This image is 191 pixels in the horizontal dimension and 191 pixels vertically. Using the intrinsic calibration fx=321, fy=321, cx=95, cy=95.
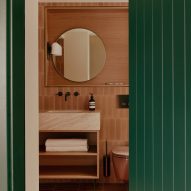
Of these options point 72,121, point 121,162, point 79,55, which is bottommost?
point 121,162

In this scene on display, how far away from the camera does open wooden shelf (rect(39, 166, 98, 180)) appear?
358 cm

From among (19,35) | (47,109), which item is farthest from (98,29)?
(19,35)

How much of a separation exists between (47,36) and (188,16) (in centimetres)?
328

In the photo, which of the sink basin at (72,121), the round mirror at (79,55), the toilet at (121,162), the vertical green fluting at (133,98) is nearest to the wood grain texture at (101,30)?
the round mirror at (79,55)

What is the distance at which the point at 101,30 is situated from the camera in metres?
4.03

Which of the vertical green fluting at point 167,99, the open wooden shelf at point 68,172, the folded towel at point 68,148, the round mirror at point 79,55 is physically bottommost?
the open wooden shelf at point 68,172

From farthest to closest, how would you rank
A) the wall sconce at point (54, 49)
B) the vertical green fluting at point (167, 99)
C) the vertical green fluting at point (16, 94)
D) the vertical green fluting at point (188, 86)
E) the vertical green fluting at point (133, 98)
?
the wall sconce at point (54, 49) < the vertical green fluting at point (133, 98) < the vertical green fluting at point (16, 94) < the vertical green fluting at point (167, 99) < the vertical green fluting at point (188, 86)

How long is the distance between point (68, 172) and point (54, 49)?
1490 mm

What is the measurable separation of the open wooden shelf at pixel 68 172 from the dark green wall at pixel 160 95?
1.91 metres

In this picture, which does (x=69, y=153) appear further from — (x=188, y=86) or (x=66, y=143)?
(x=188, y=86)

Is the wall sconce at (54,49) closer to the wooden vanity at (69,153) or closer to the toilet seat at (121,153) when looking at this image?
the wooden vanity at (69,153)

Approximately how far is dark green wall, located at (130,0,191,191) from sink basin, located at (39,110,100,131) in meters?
1.78

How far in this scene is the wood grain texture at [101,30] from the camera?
402cm

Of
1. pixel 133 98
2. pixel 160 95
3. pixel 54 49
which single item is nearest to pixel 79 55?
pixel 54 49
